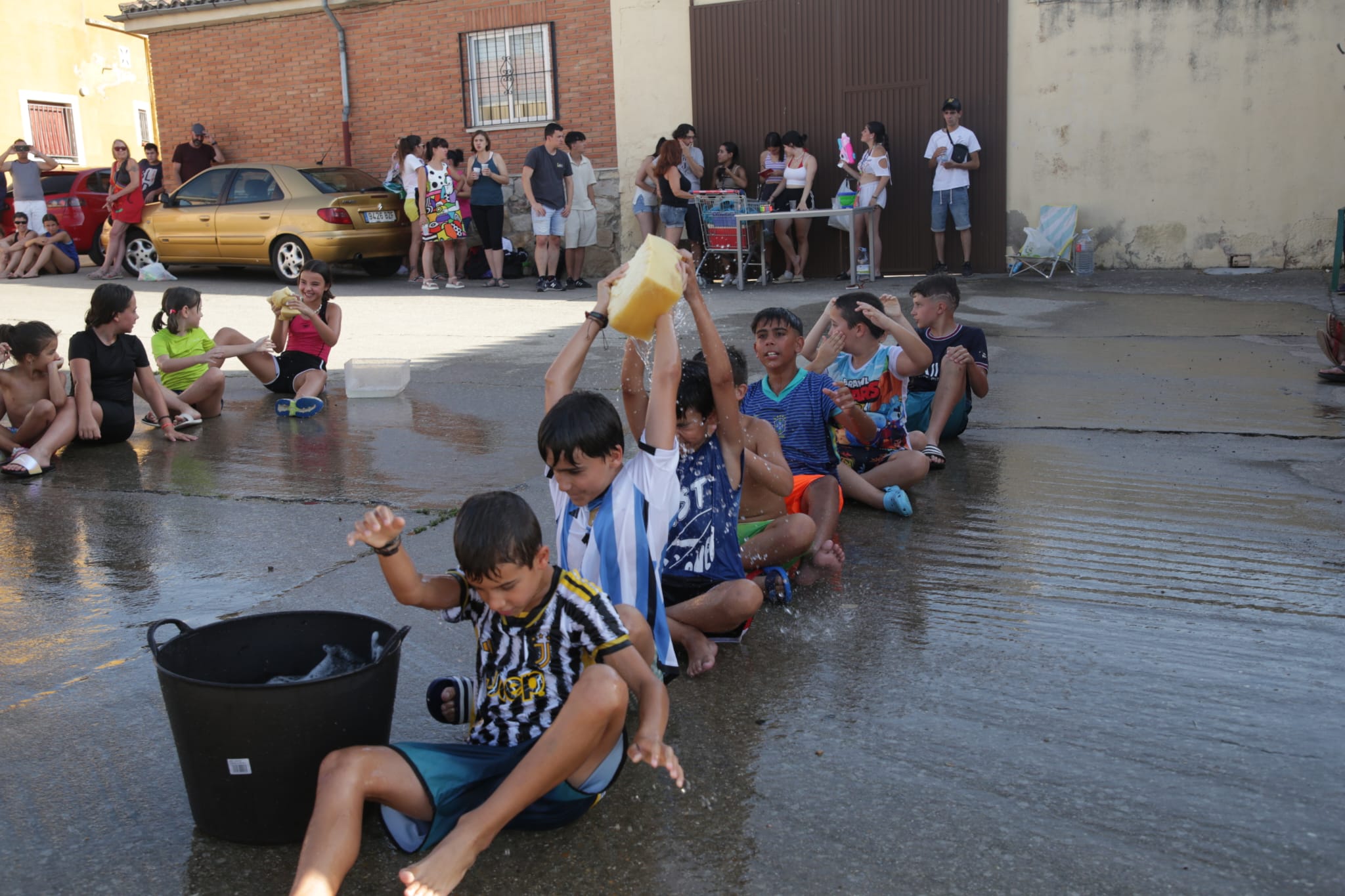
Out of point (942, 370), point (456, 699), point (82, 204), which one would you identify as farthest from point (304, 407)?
point (82, 204)

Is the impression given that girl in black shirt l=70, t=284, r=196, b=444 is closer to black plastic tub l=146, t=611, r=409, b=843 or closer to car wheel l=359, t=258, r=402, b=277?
black plastic tub l=146, t=611, r=409, b=843

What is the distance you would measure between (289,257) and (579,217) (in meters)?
4.02

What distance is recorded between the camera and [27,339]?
6.46 meters

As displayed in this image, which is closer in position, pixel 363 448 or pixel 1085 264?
pixel 363 448

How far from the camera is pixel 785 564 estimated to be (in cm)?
448

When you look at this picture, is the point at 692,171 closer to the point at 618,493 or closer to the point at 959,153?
the point at 959,153

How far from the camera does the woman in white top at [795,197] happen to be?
1538 cm

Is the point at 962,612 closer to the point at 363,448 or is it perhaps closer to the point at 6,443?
the point at 363,448

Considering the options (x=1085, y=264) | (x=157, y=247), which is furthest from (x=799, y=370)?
(x=157, y=247)

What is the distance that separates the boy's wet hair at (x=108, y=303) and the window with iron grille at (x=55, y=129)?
22.4 meters

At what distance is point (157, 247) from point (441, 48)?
519 cm

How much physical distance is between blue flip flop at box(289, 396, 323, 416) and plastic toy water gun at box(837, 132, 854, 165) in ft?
30.5

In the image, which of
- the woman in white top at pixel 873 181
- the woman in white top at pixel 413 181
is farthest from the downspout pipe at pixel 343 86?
the woman in white top at pixel 873 181

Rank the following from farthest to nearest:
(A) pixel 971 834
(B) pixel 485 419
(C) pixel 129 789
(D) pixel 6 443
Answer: (B) pixel 485 419 < (D) pixel 6 443 < (C) pixel 129 789 < (A) pixel 971 834
